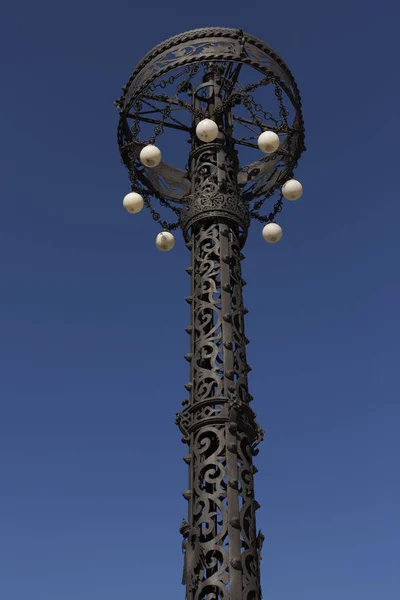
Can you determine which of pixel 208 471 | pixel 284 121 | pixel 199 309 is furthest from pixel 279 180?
pixel 208 471

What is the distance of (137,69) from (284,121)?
253cm

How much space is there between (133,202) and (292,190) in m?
2.36

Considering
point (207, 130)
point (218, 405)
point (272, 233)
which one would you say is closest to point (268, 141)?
point (207, 130)

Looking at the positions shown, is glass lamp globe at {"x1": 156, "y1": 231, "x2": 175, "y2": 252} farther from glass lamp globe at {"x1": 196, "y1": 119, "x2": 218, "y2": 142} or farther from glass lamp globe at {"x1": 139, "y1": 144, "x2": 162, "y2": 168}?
glass lamp globe at {"x1": 196, "y1": 119, "x2": 218, "y2": 142}

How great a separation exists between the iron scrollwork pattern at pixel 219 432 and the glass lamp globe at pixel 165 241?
0.75 m

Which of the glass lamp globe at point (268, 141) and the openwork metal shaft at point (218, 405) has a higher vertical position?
the glass lamp globe at point (268, 141)

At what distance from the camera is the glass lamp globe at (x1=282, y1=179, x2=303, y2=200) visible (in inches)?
434

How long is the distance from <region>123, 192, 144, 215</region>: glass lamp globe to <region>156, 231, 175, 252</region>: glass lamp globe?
65 cm

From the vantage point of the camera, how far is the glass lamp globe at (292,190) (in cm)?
1102

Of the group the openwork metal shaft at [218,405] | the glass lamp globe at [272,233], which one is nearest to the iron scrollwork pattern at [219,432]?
the openwork metal shaft at [218,405]

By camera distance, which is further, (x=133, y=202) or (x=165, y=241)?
(x=165, y=241)

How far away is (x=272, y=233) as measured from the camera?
1149 centimetres

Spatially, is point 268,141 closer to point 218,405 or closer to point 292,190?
point 292,190

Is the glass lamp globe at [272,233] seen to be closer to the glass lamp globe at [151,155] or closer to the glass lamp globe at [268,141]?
the glass lamp globe at [268,141]
